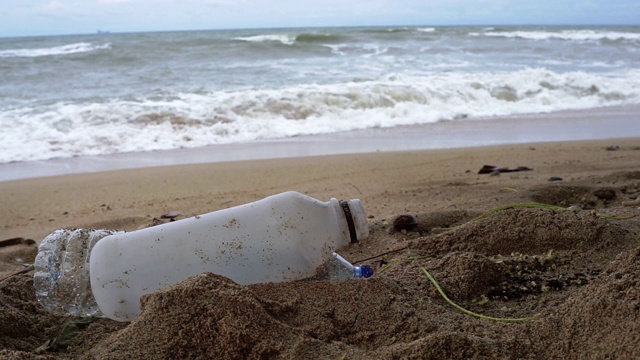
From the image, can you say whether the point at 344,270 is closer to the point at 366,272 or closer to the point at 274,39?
the point at 366,272

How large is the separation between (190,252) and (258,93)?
792 cm

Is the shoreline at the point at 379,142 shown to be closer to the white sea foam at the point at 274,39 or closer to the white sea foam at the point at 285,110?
the white sea foam at the point at 285,110

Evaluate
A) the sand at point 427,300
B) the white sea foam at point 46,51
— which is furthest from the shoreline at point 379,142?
the white sea foam at point 46,51

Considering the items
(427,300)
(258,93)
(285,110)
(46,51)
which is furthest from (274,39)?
(427,300)

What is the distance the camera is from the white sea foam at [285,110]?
7047 mm

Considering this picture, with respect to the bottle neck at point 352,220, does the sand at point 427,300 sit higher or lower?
lower

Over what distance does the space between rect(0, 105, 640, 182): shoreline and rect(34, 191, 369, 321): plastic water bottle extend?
3913mm

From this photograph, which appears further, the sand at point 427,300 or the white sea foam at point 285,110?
the white sea foam at point 285,110

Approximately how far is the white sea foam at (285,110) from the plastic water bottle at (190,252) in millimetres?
4977

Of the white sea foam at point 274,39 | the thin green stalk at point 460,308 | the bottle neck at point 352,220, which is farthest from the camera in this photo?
the white sea foam at point 274,39

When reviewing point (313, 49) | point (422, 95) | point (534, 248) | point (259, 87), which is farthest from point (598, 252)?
point (313, 49)

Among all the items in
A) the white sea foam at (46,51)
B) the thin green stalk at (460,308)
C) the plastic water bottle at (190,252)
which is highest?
the plastic water bottle at (190,252)

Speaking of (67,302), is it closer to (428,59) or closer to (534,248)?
(534,248)

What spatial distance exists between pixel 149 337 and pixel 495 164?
3.87 m
